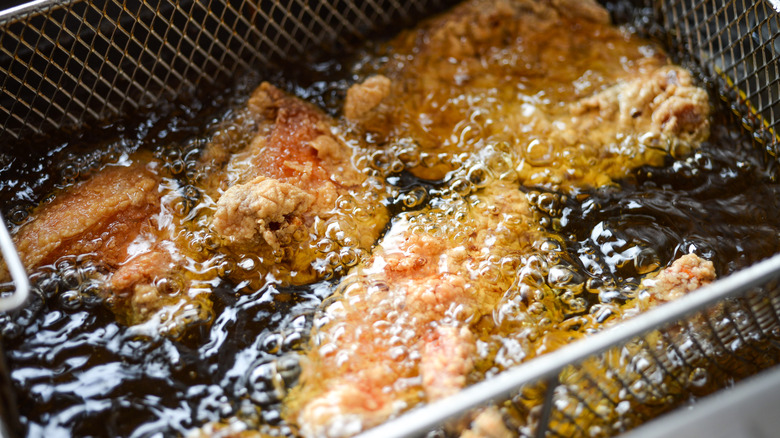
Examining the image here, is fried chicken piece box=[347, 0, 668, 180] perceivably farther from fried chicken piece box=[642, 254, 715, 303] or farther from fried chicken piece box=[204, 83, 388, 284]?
fried chicken piece box=[642, 254, 715, 303]

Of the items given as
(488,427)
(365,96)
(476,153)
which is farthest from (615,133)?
(488,427)

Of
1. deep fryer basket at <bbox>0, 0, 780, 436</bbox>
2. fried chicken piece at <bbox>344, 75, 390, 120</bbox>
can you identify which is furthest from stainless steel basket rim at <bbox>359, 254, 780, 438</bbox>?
fried chicken piece at <bbox>344, 75, 390, 120</bbox>

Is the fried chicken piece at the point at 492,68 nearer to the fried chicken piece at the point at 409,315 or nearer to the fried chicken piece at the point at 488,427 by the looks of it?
the fried chicken piece at the point at 409,315

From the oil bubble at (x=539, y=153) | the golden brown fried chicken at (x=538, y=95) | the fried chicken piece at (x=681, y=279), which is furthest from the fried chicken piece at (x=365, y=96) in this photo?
the fried chicken piece at (x=681, y=279)

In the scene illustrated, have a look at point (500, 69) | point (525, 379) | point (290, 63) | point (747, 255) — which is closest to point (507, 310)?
point (525, 379)

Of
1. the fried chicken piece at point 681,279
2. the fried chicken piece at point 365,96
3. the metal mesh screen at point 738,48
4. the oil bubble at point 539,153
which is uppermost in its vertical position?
the metal mesh screen at point 738,48

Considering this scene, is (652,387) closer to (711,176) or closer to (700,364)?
(700,364)

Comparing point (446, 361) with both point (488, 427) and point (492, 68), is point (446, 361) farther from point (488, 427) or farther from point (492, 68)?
point (492, 68)
